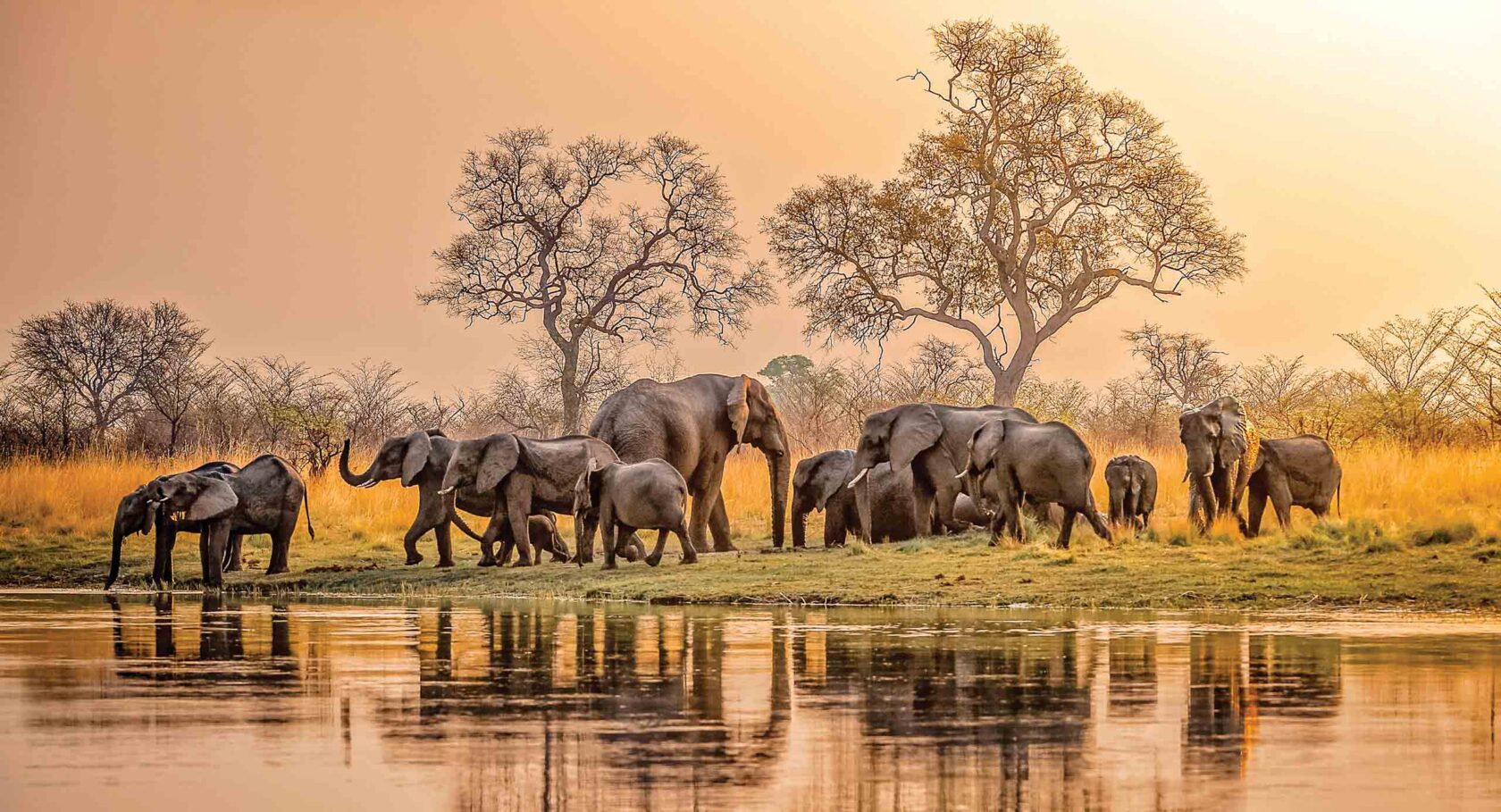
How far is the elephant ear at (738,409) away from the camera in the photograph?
86.8 feet

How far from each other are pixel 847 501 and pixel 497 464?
5003 mm

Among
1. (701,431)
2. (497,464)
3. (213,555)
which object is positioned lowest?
(213,555)

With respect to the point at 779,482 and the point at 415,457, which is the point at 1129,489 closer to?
the point at 779,482

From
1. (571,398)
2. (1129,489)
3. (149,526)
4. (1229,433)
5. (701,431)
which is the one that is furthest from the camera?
(571,398)

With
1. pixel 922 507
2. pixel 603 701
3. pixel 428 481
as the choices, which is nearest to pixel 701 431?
pixel 922 507

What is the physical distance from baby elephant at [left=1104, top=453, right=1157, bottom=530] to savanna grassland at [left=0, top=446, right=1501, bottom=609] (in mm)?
→ 325

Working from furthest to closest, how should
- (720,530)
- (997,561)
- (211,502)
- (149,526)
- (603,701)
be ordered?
(720,530) < (149,526) < (211,502) < (997,561) < (603,701)

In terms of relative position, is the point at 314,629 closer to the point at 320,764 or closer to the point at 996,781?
the point at 320,764

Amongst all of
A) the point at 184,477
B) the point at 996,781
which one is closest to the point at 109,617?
the point at 184,477

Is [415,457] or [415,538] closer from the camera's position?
[415,538]

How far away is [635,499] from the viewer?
22.1 m

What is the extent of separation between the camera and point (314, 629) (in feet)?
52.1

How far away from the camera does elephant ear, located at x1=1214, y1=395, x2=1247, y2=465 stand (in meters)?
23.4

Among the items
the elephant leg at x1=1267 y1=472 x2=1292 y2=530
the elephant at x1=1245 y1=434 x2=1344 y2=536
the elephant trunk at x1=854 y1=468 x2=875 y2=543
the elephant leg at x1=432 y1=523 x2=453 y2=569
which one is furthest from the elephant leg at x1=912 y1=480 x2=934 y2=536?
the elephant leg at x1=432 y1=523 x2=453 y2=569
